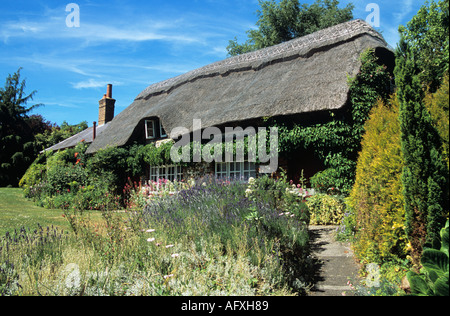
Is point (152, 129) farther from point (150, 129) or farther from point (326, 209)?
point (326, 209)

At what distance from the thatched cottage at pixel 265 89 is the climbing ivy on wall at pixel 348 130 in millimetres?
315

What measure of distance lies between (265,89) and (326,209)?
4902mm

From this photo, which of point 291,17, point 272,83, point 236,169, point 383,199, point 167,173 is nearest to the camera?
point 383,199

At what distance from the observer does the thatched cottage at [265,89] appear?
933 cm

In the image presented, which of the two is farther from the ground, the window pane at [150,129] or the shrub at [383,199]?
the window pane at [150,129]

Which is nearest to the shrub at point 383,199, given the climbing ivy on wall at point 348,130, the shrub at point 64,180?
the climbing ivy on wall at point 348,130

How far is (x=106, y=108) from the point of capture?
22484 mm

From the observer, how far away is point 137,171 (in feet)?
45.8

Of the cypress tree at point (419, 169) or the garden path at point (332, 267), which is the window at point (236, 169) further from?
the cypress tree at point (419, 169)

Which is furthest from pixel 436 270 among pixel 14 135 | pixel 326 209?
pixel 14 135

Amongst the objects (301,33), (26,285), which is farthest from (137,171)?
(301,33)

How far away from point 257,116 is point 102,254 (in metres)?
6.62

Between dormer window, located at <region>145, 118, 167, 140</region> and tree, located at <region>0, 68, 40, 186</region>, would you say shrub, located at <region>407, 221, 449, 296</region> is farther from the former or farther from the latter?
tree, located at <region>0, 68, 40, 186</region>
